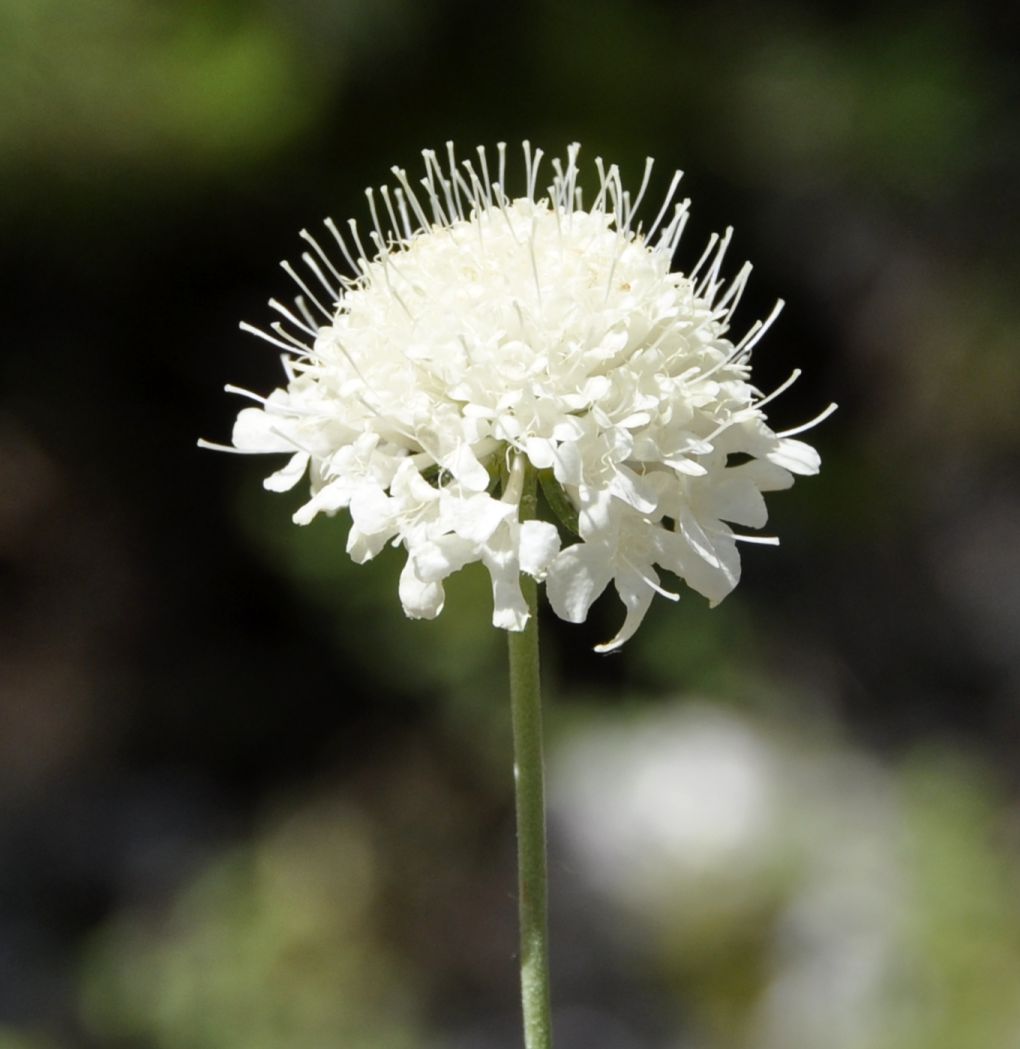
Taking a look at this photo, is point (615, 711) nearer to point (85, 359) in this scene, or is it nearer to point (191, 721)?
point (191, 721)

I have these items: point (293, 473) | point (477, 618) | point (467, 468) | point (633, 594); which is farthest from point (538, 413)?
point (477, 618)

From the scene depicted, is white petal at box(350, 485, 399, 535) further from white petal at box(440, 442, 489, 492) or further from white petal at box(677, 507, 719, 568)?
white petal at box(677, 507, 719, 568)

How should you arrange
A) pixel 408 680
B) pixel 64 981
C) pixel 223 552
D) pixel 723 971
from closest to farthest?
pixel 723 971, pixel 64 981, pixel 408 680, pixel 223 552

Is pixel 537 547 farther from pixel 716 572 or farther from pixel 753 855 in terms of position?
pixel 753 855

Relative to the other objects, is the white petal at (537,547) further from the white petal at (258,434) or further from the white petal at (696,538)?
the white petal at (258,434)

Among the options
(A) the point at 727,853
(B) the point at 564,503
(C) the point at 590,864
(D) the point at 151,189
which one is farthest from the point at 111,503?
(B) the point at 564,503

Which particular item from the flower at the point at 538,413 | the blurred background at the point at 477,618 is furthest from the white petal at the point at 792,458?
the blurred background at the point at 477,618
